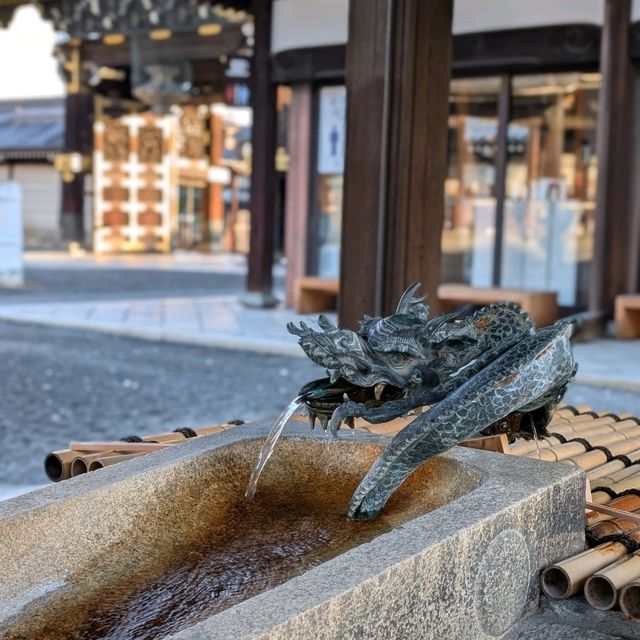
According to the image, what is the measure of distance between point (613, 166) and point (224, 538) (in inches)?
283

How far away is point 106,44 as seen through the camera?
1773cm

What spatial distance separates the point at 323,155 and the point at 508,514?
9.11 meters

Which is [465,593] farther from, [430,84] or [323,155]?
[323,155]

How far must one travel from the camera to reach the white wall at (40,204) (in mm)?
24062

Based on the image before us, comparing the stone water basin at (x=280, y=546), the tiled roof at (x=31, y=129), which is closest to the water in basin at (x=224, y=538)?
the stone water basin at (x=280, y=546)

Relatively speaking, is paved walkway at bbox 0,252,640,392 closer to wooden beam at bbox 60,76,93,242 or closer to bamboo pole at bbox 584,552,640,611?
bamboo pole at bbox 584,552,640,611

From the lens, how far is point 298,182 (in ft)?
35.2

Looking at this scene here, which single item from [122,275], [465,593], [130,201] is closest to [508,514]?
[465,593]

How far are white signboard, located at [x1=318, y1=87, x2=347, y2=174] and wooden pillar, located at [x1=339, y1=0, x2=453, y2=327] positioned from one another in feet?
20.0

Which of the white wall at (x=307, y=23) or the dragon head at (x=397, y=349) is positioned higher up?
the white wall at (x=307, y=23)

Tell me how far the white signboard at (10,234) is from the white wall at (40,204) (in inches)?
410

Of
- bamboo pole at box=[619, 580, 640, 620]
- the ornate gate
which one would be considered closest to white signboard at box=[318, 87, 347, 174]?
bamboo pole at box=[619, 580, 640, 620]

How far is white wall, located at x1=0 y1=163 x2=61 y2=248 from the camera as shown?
24.1 metres

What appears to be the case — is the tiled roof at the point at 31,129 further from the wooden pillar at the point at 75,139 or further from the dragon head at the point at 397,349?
the dragon head at the point at 397,349
